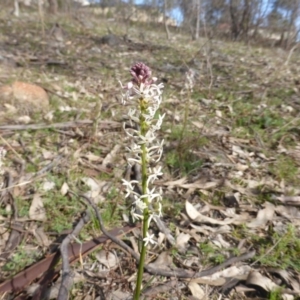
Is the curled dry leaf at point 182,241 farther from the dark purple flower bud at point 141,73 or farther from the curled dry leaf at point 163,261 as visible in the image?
the dark purple flower bud at point 141,73

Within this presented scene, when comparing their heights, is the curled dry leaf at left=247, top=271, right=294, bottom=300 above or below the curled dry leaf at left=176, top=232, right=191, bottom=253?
above

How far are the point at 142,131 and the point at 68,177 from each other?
1938 millimetres

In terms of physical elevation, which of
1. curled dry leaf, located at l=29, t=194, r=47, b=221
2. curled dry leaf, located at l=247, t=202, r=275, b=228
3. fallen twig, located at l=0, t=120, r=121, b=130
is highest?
fallen twig, located at l=0, t=120, r=121, b=130

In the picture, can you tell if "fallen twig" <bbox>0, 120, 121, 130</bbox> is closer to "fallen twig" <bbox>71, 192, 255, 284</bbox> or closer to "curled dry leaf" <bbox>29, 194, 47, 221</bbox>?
"curled dry leaf" <bbox>29, 194, 47, 221</bbox>

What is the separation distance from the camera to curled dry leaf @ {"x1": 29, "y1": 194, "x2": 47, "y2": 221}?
2546mm

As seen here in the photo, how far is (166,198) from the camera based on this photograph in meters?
2.82

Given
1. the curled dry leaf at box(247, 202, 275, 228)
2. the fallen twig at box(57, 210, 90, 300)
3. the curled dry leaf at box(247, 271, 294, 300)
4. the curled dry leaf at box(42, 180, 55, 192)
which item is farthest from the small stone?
the curled dry leaf at box(247, 271, 294, 300)

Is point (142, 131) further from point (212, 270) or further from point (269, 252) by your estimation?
point (269, 252)

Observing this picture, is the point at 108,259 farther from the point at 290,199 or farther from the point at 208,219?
the point at 290,199

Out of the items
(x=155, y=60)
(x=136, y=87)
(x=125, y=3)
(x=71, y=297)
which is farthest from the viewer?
(x=125, y=3)

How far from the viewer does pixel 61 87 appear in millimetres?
5293

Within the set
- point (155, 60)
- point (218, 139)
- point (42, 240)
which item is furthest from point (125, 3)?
point (42, 240)

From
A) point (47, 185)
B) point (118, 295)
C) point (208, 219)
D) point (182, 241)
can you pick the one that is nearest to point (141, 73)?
point (118, 295)

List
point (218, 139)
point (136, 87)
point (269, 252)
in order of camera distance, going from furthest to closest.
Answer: point (218, 139) → point (269, 252) → point (136, 87)
